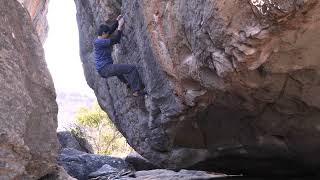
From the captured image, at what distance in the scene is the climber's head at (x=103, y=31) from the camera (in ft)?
30.5

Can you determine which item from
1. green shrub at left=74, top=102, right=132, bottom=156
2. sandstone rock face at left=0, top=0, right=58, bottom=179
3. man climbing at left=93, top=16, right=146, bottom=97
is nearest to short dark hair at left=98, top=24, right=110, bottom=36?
man climbing at left=93, top=16, right=146, bottom=97

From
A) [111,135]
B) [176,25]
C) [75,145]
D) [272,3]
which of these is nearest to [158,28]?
[176,25]

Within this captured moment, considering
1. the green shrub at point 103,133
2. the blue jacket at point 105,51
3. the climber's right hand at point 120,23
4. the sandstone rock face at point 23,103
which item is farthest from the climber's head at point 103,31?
the green shrub at point 103,133

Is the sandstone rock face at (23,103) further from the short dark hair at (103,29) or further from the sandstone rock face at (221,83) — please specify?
the sandstone rock face at (221,83)

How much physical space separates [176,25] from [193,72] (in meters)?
A: 0.80

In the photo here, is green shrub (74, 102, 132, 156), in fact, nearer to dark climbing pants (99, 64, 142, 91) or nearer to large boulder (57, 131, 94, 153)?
large boulder (57, 131, 94, 153)

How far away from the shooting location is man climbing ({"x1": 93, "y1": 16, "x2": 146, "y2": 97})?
363 inches

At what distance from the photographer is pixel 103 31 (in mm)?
9367

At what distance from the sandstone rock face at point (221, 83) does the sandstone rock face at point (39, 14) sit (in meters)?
12.3

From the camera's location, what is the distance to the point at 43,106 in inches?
282

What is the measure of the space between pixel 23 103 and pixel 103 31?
10.7 feet

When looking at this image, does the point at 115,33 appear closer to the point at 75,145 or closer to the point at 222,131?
the point at 222,131

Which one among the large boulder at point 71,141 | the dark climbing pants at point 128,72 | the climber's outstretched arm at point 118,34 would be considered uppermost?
the large boulder at point 71,141

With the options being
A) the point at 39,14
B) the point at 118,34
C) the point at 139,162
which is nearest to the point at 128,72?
the point at 118,34
